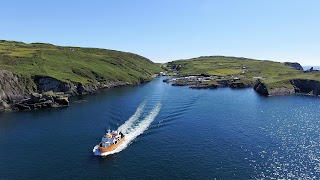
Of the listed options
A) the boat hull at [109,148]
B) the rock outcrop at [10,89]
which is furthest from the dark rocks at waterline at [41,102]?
the boat hull at [109,148]

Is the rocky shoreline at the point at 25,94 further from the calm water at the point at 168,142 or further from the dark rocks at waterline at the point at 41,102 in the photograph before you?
the calm water at the point at 168,142

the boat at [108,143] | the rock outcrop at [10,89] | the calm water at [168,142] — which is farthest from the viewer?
the rock outcrop at [10,89]

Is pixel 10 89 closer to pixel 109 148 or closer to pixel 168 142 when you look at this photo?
pixel 109 148

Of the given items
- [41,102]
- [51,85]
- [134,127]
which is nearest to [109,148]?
[134,127]

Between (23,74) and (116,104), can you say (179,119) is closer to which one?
(116,104)

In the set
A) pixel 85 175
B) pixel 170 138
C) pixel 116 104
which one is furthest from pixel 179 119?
pixel 85 175
